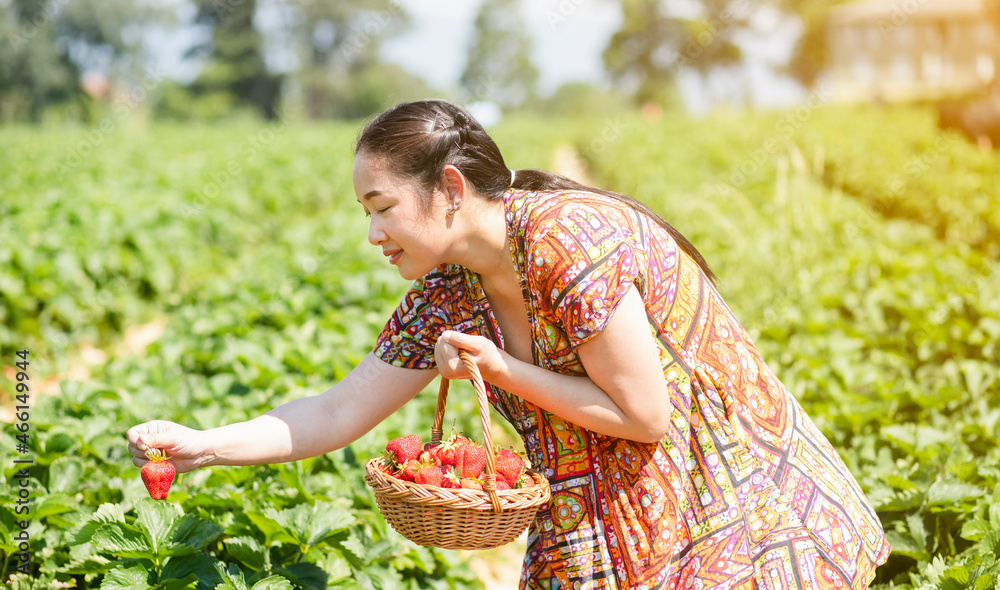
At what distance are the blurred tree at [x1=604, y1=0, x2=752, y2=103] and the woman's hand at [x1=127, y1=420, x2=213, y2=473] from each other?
1991 inches

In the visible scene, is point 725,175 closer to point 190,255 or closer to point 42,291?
point 190,255

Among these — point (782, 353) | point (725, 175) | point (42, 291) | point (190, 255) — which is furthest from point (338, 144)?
point (782, 353)

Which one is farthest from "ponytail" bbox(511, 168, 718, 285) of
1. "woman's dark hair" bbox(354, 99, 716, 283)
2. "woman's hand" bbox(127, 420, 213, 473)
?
"woman's hand" bbox(127, 420, 213, 473)

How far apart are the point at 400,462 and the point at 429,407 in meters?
2.03

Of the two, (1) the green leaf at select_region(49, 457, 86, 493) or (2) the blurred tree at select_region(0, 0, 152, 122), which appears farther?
(2) the blurred tree at select_region(0, 0, 152, 122)

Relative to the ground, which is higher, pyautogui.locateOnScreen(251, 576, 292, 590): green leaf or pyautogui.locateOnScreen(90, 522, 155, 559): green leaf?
pyautogui.locateOnScreen(90, 522, 155, 559): green leaf

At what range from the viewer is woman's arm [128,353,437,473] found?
1.88 meters

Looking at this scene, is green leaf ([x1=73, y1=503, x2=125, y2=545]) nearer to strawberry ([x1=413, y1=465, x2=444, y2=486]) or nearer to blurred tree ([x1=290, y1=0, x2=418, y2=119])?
strawberry ([x1=413, y1=465, x2=444, y2=486])

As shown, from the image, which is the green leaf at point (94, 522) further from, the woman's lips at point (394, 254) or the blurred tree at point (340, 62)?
the blurred tree at point (340, 62)

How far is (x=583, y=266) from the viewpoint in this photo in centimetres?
153

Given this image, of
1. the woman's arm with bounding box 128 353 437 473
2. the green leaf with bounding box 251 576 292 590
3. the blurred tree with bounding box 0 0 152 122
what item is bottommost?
the green leaf with bounding box 251 576 292 590

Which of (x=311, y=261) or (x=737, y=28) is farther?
(x=737, y=28)

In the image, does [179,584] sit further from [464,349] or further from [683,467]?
[683,467]

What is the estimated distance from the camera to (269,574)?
2.05 metres
